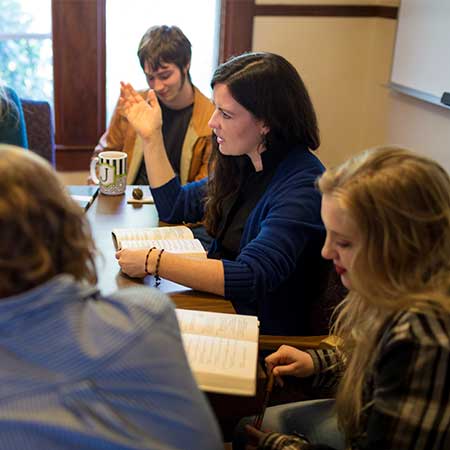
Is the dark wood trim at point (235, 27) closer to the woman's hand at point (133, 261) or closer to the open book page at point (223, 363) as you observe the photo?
the woman's hand at point (133, 261)

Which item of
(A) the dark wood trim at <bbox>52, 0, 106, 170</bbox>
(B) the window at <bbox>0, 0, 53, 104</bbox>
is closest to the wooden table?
(A) the dark wood trim at <bbox>52, 0, 106, 170</bbox>

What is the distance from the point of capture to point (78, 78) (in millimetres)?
3295

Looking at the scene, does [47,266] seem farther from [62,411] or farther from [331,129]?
[331,129]

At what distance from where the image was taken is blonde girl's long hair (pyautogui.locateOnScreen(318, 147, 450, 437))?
948 mm

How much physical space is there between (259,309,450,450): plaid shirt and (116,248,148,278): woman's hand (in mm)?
658

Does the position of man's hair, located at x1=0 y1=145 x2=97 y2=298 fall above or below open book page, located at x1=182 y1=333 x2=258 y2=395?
above

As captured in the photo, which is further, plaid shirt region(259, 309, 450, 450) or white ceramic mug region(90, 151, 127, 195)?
white ceramic mug region(90, 151, 127, 195)

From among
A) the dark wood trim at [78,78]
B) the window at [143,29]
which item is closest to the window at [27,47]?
the dark wood trim at [78,78]

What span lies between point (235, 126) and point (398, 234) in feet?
2.76

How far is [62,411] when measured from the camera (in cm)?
68

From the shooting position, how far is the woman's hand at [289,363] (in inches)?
52.4

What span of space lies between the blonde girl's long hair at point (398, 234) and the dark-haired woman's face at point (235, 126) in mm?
713

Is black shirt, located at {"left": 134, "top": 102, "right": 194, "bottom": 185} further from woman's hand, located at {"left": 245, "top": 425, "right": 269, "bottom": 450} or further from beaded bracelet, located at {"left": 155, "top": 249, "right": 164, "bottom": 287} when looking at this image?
woman's hand, located at {"left": 245, "top": 425, "right": 269, "bottom": 450}

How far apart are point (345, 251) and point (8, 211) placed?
56cm
